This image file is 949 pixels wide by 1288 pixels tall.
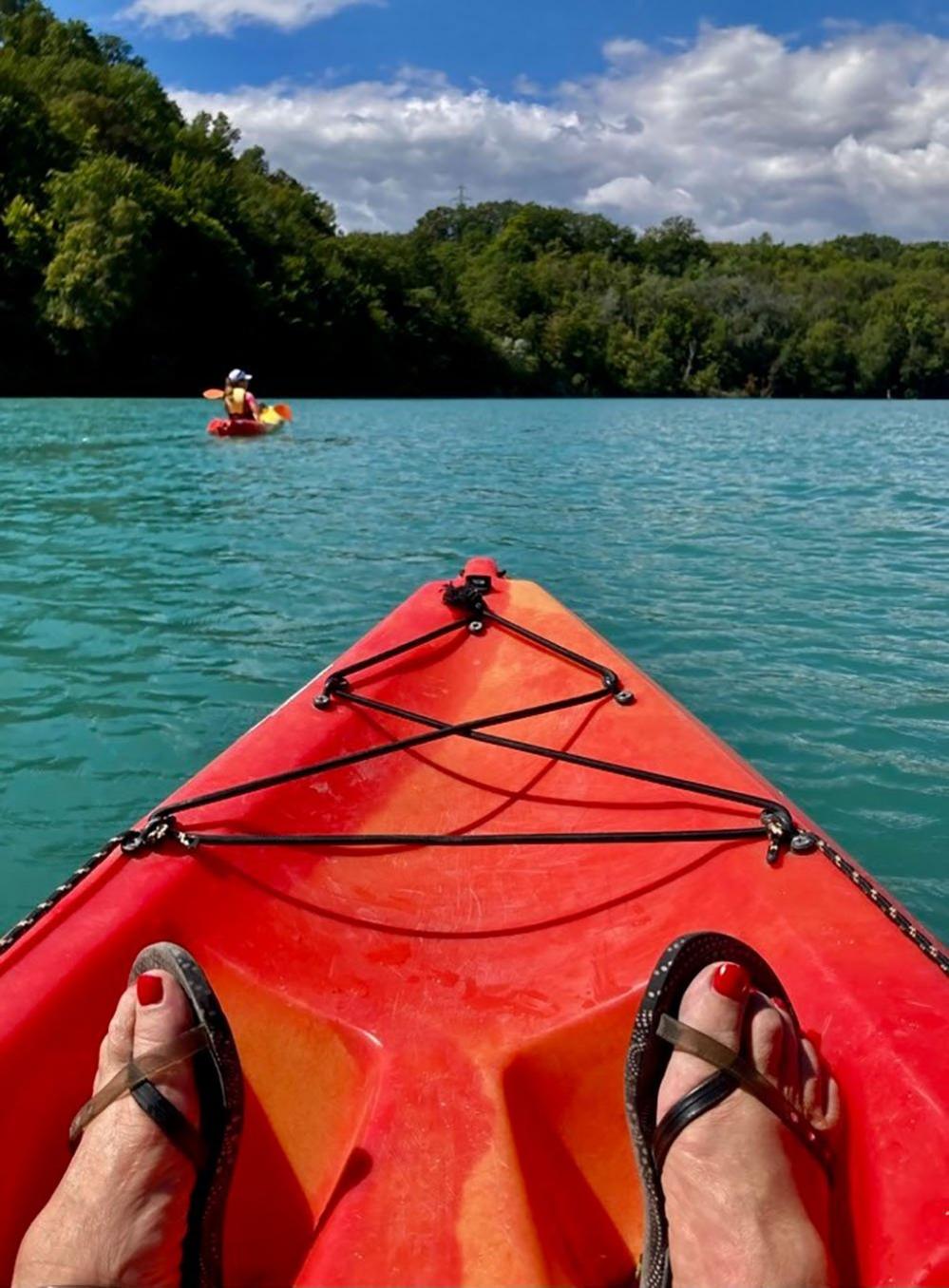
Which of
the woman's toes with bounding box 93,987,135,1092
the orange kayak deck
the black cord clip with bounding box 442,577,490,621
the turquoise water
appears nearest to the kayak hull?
the turquoise water

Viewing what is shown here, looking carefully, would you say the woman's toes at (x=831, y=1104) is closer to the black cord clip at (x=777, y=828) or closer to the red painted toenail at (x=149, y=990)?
the black cord clip at (x=777, y=828)

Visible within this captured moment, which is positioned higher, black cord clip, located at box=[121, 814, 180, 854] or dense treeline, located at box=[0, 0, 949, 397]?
dense treeline, located at box=[0, 0, 949, 397]

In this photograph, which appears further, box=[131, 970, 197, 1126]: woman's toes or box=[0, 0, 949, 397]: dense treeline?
box=[0, 0, 949, 397]: dense treeline

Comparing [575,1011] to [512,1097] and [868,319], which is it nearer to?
[512,1097]

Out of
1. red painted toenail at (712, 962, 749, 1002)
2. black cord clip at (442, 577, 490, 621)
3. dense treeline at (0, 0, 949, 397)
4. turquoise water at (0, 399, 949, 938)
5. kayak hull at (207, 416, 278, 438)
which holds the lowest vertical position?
turquoise water at (0, 399, 949, 938)

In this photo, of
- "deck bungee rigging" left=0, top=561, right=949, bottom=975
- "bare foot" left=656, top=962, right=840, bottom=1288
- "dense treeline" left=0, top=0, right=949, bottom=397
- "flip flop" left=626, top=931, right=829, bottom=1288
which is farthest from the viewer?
"dense treeline" left=0, top=0, right=949, bottom=397

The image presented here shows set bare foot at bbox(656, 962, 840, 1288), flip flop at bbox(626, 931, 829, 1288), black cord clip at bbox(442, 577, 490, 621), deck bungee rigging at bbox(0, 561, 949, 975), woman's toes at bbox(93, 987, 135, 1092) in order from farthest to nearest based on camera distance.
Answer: black cord clip at bbox(442, 577, 490, 621), deck bungee rigging at bbox(0, 561, 949, 975), woman's toes at bbox(93, 987, 135, 1092), flip flop at bbox(626, 931, 829, 1288), bare foot at bbox(656, 962, 840, 1288)

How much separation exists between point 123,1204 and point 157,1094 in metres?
0.15

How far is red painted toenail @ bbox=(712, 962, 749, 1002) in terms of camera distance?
1606mm

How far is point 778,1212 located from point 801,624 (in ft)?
18.9

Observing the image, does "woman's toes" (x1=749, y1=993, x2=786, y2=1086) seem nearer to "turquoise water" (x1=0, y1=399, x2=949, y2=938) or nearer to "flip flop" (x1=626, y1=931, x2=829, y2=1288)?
"flip flop" (x1=626, y1=931, x2=829, y2=1288)

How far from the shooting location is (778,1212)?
1465 millimetres

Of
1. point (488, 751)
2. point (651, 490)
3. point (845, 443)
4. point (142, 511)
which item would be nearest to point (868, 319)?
point (845, 443)

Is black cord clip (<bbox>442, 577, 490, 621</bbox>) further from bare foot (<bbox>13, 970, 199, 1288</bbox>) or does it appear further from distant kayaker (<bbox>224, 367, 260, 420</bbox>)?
distant kayaker (<bbox>224, 367, 260, 420</bbox>)
